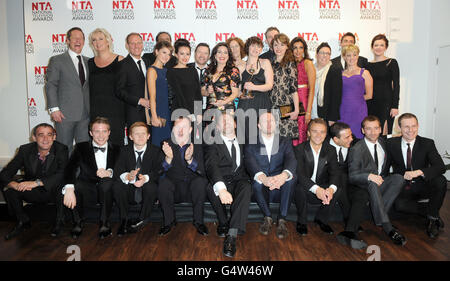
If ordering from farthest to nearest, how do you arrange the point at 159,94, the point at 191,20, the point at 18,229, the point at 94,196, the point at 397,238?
the point at 191,20 < the point at 159,94 < the point at 94,196 < the point at 18,229 < the point at 397,238

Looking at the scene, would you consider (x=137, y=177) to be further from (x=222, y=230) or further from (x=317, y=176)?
(x=317, y=176)

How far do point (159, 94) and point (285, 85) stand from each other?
59.5 inches

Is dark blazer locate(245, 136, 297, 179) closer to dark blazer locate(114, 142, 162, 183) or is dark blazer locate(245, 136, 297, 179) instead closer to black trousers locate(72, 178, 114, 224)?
dark blazer locate(114, 142, 162, 183)

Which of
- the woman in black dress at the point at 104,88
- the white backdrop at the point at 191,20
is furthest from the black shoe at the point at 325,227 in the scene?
the white backdrop at the point at 191,20

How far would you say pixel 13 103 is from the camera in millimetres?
5539

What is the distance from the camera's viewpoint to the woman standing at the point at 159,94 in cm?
361

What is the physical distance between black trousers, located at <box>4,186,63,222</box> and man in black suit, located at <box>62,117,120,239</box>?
0.50 feet

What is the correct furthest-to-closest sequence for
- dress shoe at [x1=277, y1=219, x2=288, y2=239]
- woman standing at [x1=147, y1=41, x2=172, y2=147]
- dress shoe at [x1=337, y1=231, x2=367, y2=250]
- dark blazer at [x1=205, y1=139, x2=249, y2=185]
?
1. woman standing at [x1=147, y1=41, x2=172, y2=147]
2. dark blazer at [x1=205, y1=139, x2=249, y2=185]
3. dress shoe at [x1=277, y1=219, x2=288, y2=239]
4. dress shoe at [x1=337, y1=231, x2=367, y2=250]

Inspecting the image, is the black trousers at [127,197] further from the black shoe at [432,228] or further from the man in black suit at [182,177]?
the black shoe at [432,228]

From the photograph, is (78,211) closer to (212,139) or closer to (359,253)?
(212,139)

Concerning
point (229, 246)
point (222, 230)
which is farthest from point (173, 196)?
point (229, 246)

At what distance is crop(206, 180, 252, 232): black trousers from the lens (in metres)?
2.75

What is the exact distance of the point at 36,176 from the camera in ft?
10.4

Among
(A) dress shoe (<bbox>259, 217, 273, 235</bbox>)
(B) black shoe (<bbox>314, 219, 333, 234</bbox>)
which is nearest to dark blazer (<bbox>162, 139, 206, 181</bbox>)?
(A) dress shoe (<bbox>259, 217, 273, 235</bbox>)
